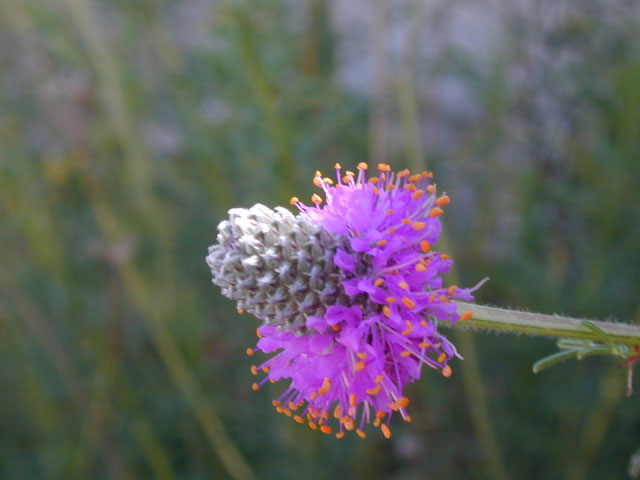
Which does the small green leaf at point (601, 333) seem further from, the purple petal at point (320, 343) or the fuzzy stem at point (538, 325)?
the purple petal at point (320, 343)

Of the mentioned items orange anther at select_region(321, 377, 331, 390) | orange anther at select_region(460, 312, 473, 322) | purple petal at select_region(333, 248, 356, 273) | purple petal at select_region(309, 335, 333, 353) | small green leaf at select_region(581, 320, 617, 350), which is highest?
purple petal at select_region(333, 248, 356, 273)

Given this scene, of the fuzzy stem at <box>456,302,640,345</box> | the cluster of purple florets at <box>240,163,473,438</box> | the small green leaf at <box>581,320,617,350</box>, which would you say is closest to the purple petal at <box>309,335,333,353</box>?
the cluster of purple florets at <box>240,163,473,438</box>

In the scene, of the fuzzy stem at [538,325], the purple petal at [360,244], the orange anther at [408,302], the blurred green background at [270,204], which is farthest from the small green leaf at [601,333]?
the blurred green background at [270,204]

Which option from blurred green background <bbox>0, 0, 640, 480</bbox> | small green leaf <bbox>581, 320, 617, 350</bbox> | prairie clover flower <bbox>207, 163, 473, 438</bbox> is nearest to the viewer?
small green leaf <bbox>581, 320, 617, 350</bbox>

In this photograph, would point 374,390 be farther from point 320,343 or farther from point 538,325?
point 538,325

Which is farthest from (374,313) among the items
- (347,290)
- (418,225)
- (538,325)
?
(538,325)

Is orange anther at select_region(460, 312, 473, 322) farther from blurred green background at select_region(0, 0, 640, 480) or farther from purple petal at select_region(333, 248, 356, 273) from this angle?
blurred green background at select_region(0, 0, 640, 480)

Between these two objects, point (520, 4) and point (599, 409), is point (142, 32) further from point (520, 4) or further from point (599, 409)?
point (599, 409)
